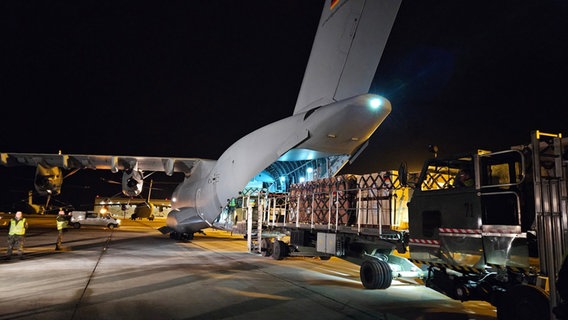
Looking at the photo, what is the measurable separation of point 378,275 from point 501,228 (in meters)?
3.43

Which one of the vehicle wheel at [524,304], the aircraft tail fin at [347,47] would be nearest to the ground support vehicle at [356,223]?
the aircraft tail fin at [347,47]

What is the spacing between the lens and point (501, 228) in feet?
18.6

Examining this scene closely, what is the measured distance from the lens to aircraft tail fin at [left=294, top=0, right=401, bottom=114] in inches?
327

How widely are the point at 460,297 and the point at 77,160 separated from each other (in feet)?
72.1

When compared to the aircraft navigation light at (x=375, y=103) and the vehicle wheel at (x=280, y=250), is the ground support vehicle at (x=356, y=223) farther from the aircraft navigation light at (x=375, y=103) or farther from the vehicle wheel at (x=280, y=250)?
the aircraft navigation light at (x=375, y=103)

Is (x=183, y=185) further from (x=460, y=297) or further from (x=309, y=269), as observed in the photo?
(x=460, y=297)

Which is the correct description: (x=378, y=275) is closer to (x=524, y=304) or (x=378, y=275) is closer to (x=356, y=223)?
(x=356, y=223)

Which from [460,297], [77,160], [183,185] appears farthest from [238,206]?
[460,297]

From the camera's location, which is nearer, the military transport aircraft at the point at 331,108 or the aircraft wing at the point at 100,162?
the military transport aircraft at the point at 331,108

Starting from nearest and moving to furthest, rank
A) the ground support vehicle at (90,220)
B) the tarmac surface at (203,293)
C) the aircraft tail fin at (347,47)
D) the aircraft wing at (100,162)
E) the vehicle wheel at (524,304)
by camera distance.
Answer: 1. the vehicle wheel at (524,304)
2. the tarmac surface at (203,293)
3. the aircraft tail fin at (347,47)
4. the aircraft wing at (100,162)
5. the ground support vehicle at (90,220)

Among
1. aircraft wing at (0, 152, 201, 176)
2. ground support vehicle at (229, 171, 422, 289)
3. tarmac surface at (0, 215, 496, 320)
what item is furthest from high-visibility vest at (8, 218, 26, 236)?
aircraft wing at (0, 152, 201, 176)

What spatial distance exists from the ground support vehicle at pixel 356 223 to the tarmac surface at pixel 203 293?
0.60 meters

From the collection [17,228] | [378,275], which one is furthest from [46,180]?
[378,275]

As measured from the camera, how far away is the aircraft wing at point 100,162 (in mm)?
20891
